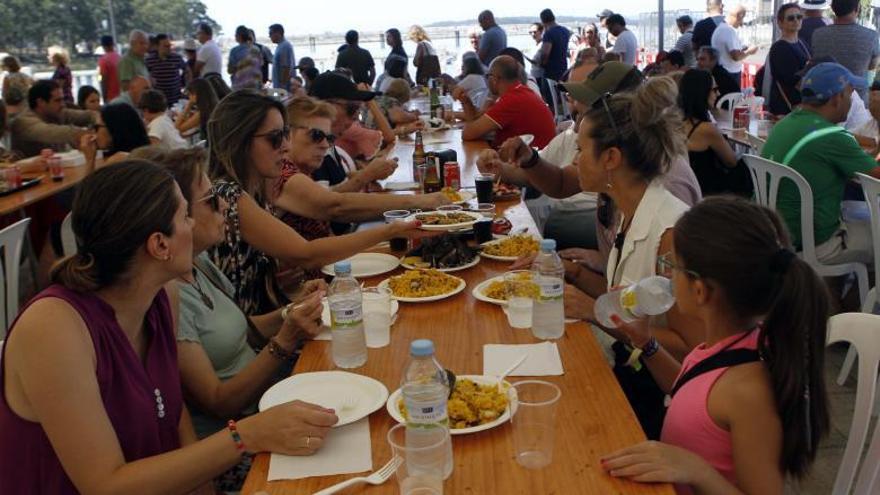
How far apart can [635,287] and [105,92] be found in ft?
33.9

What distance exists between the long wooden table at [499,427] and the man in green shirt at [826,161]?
2.14 meters

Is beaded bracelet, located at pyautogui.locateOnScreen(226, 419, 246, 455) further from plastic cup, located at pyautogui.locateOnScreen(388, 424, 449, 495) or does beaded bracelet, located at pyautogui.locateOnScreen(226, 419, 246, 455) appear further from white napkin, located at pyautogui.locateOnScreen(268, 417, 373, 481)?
plastic cup, located at pyautogui.locateOnScreen(388, 424, 449, 495)

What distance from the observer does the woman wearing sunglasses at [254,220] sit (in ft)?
8.28

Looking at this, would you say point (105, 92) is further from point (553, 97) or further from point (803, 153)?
point (803, 153)

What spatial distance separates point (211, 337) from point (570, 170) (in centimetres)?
221

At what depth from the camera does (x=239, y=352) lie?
2.12 meters

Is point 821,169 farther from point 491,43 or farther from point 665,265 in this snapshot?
point 491,43

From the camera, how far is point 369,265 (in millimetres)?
2639

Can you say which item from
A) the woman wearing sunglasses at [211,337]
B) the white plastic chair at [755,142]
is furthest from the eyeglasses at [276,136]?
the white plastic chair at [755,142]

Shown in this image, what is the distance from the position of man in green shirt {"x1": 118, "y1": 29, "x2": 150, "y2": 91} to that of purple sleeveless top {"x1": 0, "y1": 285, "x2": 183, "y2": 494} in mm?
8593

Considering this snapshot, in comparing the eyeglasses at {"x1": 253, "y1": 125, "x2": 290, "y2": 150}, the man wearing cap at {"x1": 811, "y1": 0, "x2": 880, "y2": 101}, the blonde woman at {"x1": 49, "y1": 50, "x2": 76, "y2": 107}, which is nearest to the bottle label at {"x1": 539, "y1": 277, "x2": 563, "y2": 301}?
the eyeglasses at {"x1": 253, "y1": 125, "x2": 290, "y2": 150}

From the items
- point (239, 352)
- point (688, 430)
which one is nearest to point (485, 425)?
point (688, 430)

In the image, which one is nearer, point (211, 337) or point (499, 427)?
Result: point (499, 427)

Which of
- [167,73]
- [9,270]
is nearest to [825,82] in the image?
[9,270]
